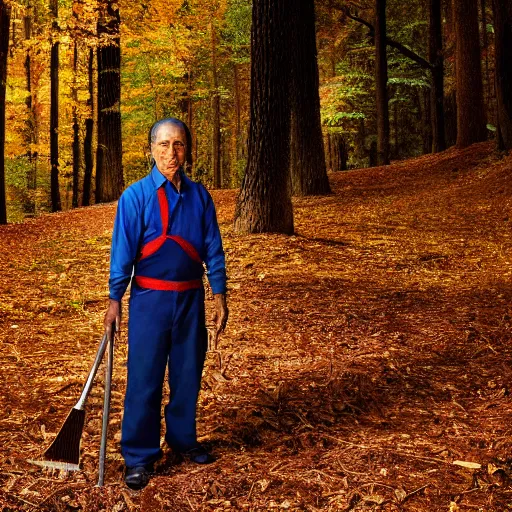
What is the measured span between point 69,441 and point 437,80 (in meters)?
22.4

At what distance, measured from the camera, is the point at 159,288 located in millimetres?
3668

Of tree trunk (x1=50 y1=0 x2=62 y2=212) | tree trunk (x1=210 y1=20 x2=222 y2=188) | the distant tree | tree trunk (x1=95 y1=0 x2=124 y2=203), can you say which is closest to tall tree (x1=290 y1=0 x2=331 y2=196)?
tree trunk (x1=95 y1=0 x2=124 y2=203)

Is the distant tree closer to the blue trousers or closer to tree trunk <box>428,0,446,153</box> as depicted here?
tree trunk <box>428,0,446,153</box>

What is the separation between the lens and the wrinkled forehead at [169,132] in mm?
3607

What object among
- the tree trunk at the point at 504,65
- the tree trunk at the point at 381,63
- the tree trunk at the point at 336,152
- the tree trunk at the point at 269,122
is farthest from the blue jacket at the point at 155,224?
the tree trunk at the point at 336,152

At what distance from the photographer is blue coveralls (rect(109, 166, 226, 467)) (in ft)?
11.9

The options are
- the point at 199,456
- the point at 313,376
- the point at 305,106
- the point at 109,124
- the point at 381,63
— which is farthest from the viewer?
the point at 381,63

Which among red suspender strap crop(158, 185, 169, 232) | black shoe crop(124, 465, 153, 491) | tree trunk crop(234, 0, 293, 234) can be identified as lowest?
black shoe crop(124, 465, 153, 491)

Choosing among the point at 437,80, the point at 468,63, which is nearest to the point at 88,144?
the point at 437,80

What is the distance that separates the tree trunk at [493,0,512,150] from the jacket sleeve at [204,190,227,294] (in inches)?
543

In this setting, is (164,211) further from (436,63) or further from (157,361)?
(436,63)

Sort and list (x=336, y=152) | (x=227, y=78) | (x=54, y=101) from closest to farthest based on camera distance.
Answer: (x=54, y=101), (x=227, y=78), (x=336, y=152)

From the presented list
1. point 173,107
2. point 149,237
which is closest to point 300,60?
point 149,237

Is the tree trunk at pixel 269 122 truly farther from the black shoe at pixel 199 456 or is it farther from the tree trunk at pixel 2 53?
the black shoe at pixel 199 456
